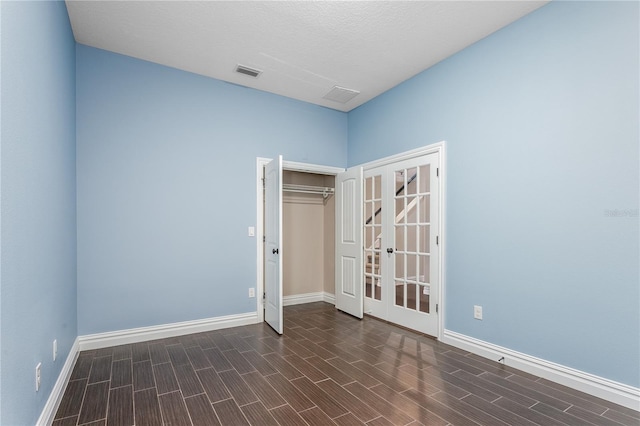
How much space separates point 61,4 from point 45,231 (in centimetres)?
192

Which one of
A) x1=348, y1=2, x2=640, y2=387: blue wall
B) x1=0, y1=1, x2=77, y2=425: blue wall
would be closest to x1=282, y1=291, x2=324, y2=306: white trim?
x1=348, y1=2, x2=640, y2=387: blue wall

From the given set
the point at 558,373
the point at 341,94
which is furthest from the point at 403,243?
the point at 341,94

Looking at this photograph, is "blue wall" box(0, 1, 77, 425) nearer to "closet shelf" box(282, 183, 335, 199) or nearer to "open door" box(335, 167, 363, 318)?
"closet shelf" box(282, 183, 335, 199)

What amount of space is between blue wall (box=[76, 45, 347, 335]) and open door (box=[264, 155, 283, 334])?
0.63 ft

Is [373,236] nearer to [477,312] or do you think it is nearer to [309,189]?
[309,189]

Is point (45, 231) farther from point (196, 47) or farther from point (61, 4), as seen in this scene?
point (196, 47)

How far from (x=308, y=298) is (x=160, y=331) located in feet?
7.78

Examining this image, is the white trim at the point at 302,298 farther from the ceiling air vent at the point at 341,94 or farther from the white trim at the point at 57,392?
the ceiling air vent at the point at 341,94

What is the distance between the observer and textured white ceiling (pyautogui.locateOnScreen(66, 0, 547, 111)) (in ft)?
8.82

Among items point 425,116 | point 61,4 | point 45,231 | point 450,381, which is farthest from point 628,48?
point 61,4

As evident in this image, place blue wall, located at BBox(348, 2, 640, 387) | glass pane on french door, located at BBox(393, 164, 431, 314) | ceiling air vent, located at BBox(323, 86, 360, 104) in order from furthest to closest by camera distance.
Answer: ceiling air vent, located at BBox(323, 86, 360, 104), glass pane on french door, located at BBox(393, 164, 431, 314), blue wall, located at BBox(348, 2, 640, 387)

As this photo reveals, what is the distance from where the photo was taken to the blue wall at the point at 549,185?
2232mm

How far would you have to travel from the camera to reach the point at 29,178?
173 cm

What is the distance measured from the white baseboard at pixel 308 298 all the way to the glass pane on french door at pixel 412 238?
5.06ft
